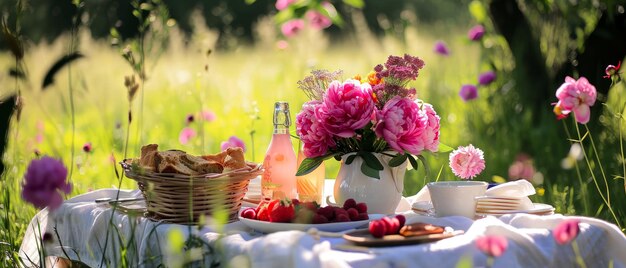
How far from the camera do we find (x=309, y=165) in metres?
2.40

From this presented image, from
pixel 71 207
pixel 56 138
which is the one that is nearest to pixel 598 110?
pixel 71 207

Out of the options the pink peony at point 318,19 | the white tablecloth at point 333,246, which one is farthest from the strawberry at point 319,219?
the pink peony at point 318,19

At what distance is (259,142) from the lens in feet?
20.1

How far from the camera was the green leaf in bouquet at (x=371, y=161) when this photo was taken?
7.55ft

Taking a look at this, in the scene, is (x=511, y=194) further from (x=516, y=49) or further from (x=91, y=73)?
(x=91, y=73)

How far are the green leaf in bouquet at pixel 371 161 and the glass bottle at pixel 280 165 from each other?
0.24 meters

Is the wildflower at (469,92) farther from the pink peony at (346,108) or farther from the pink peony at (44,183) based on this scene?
the pink peony at (44,183)

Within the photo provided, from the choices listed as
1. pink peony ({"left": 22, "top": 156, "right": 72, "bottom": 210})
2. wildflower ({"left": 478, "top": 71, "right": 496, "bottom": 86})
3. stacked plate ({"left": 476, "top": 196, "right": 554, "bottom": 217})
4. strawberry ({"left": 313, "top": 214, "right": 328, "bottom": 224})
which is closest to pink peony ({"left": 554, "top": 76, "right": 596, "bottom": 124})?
stacked plate ({"left": 476, "top": 196, "right": 554, "bottom": 217})

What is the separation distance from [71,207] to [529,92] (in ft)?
10.5

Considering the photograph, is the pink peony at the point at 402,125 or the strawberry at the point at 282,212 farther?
the pink peony at the point at 402,125

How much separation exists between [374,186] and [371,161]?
0.08m

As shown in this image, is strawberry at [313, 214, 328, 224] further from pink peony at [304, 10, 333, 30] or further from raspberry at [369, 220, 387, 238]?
pink peony at [304, 10, 333, 30]

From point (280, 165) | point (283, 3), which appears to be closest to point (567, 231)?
point (280, 165)

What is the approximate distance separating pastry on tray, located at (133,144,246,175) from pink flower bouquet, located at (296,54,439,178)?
21cm
